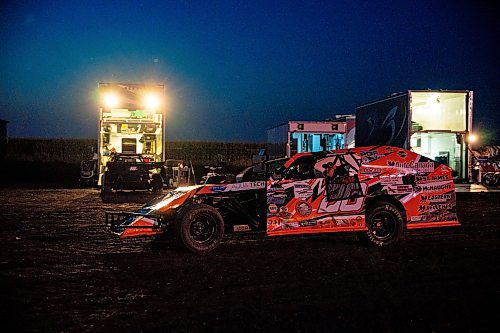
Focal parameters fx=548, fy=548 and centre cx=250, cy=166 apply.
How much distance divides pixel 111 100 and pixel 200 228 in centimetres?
1298

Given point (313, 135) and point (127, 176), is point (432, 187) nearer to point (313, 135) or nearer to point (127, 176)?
point (127, 176)

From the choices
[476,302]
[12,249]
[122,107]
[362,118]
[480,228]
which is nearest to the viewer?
[476,302]

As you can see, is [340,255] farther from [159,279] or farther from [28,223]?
[28,223]

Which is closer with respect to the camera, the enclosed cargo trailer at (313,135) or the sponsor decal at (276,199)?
the sponsor decal at (276,199)

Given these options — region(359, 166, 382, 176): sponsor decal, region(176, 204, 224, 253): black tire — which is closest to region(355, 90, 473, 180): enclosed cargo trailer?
region(359, 166, 382, 176): sponsor decal

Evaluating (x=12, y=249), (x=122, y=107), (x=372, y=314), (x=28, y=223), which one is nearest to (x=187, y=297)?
(x=372, y=314)

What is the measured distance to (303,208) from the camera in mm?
8531

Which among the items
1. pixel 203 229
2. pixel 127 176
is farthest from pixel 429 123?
pixel 203 229

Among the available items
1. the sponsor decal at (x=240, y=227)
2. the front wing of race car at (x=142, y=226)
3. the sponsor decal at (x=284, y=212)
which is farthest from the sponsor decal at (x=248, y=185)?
the front wing of race car at (x=142, y=226)

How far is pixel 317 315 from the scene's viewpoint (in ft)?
16.8

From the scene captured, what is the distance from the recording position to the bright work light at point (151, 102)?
20203 mm

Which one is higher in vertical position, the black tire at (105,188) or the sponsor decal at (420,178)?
the sponsor decal at (420,178)

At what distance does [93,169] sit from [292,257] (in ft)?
59.3

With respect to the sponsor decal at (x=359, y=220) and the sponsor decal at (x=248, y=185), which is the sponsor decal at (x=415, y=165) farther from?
the sponsor decal at (x=248, y=185)
